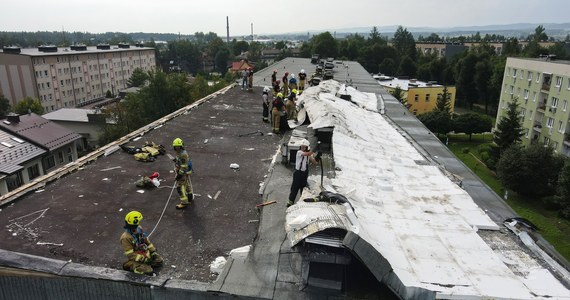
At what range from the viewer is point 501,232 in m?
6.38

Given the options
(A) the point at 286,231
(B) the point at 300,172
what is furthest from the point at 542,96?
(A) the point at 286,231

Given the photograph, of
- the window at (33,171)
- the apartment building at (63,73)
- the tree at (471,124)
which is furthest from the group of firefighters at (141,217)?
the apartment building at (63,73)

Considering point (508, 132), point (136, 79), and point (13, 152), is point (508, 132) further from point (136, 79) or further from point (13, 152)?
point (136, 79)

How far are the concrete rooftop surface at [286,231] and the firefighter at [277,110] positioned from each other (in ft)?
6.71

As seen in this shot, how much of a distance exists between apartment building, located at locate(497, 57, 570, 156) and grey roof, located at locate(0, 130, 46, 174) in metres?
42.6

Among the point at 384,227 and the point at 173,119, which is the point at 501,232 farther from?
the point at 173,119

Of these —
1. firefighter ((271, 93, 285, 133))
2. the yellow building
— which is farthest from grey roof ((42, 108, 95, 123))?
the yellow building

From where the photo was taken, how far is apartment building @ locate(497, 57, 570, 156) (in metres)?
36.0

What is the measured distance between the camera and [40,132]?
101 ft

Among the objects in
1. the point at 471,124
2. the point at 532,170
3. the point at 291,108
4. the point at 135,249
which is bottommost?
the point at 471,124

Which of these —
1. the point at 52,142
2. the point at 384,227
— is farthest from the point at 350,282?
the point at 52,142

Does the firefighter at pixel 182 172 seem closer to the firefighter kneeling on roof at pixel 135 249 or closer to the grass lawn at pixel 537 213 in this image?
the firefighter kneeling on roof at pixel 135 249

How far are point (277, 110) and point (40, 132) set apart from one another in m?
26.8

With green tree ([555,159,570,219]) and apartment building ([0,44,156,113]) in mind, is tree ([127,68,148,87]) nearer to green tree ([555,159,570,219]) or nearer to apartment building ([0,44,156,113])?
apartment building ([0,44,156,113])
